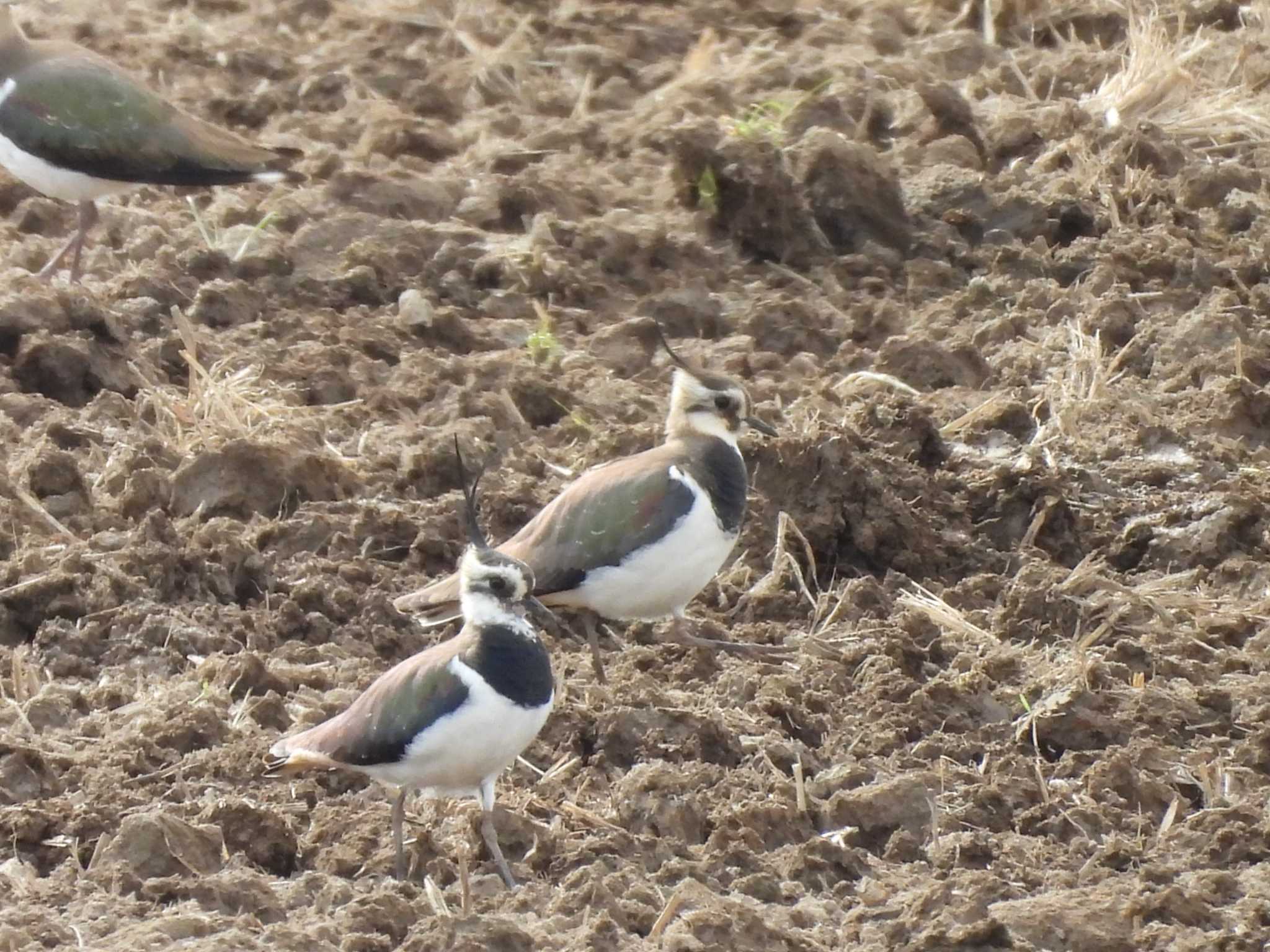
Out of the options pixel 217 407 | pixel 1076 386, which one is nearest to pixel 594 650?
pixel 217 407

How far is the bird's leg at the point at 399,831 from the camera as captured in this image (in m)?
5.65

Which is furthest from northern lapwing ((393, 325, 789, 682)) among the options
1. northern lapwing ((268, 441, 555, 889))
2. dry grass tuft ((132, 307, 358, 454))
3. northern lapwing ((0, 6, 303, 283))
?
northern lapwing ((0, 6, 303, 283))

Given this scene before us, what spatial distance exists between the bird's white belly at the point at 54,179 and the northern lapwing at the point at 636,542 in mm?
3062

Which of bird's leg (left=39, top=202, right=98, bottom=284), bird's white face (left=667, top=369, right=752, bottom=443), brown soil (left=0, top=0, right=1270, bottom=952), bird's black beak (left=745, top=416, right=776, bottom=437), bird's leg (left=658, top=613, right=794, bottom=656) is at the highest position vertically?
bird's white face (left=667, top=369, right=752, bottom=443)

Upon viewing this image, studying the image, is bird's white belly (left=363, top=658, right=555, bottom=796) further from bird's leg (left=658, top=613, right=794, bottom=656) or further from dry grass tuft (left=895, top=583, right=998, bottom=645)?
dry grass tuft (left=895, top=583, right=998, bottom=645)

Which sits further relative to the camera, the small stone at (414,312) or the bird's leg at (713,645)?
the small stone at (414,312)

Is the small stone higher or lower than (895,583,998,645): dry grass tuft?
higher

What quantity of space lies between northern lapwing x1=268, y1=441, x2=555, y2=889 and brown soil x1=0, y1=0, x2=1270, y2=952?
18 cm

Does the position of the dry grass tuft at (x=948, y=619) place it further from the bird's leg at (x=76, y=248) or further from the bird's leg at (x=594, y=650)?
the bird's leg at (x=76, y=248)

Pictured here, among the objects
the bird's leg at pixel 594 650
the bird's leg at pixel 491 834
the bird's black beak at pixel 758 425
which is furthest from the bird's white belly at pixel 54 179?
the bird's leg at pixel 491 834

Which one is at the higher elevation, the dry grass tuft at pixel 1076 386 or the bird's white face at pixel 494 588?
the bird's white face at pixel 494 588

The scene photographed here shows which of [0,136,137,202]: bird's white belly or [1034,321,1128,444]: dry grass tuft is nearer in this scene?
[1034,321,1128,444]: dry grass tuft

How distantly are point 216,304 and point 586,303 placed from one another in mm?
1512

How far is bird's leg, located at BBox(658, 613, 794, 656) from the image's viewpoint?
275 inches
